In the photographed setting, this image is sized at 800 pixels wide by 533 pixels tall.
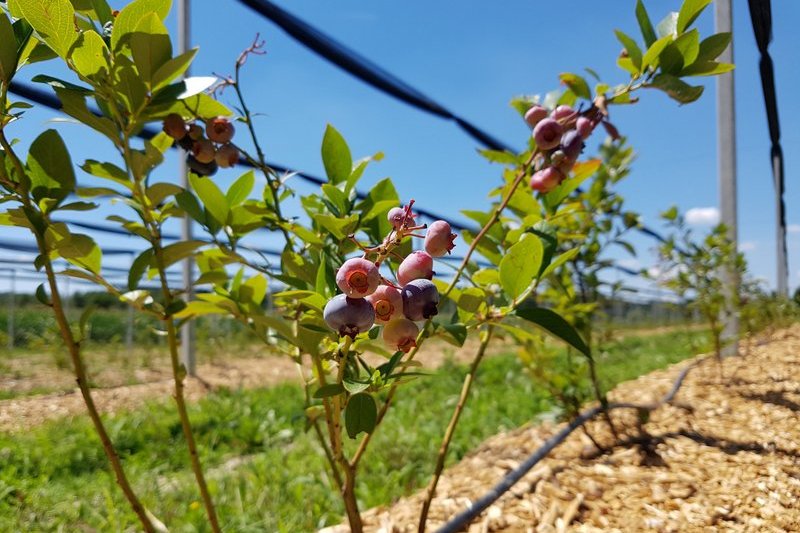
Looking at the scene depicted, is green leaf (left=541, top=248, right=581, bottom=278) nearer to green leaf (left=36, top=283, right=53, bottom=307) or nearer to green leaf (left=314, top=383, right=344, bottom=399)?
green leaf (left=314, top=383, right=344, bottom=399)

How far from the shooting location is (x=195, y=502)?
5.25ft

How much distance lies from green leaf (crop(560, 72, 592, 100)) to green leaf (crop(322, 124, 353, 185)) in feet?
1.25

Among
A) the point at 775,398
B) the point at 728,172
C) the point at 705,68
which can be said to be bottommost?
the point at 775,398

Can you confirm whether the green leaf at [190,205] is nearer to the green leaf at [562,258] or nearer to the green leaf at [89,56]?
the green leaf at [89,56]

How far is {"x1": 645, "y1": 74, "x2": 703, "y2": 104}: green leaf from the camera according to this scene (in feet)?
2.36

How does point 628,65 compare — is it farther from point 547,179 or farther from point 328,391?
point 328,391

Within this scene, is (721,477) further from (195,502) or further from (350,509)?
(195,502)

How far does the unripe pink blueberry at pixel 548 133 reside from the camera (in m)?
0.70

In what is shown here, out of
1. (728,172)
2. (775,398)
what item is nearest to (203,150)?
(775,398)

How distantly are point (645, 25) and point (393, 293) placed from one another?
1.91 ft

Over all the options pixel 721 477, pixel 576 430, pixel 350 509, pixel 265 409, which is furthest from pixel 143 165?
pixel 265 409

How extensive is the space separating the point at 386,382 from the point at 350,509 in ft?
1.02

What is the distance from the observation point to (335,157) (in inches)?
29.6

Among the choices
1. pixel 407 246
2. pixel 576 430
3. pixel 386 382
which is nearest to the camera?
pixel 386 382
